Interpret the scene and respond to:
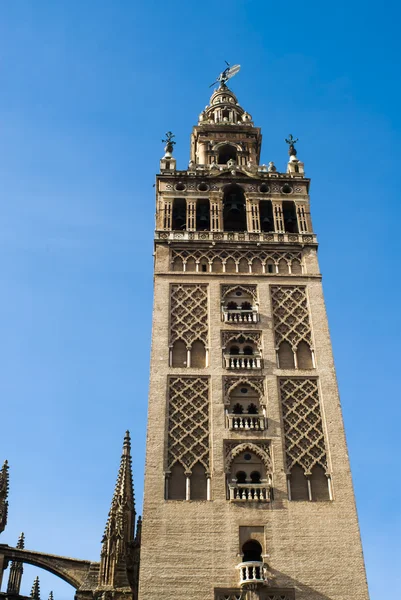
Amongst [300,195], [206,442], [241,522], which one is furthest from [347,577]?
[300,195]

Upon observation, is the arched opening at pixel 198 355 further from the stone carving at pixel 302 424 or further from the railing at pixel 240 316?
the stone carving at pixel 302 424

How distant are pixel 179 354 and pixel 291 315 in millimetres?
3985

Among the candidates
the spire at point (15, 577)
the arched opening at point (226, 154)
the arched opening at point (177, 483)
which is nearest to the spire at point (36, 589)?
the spire at point (15, 577)

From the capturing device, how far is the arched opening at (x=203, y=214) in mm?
28281

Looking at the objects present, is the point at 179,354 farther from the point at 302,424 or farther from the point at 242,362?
the point at 302,424

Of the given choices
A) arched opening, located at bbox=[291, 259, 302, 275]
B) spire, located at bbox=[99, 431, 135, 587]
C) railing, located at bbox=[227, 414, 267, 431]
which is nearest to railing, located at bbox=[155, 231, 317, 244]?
arched opening, located at bbox=[291, 259, 302, 275]

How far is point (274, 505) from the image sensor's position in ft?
66.0

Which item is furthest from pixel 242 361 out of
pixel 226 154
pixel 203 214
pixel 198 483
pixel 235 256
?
pixel 226 154

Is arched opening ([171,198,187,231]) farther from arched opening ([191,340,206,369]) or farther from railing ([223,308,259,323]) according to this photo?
arched opening ([191,340,206,369])

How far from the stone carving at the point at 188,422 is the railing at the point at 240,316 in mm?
2455

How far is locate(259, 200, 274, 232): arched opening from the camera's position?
2823cm

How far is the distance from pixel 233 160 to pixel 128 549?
632 inches

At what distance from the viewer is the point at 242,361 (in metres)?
23.0

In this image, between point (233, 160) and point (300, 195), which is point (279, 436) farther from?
point (233, 160)
